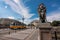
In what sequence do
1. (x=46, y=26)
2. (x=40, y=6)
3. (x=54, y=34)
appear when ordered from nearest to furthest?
1. (x=46, y=26)
2. (x=40, y=6)
3. (x=54, y=34)

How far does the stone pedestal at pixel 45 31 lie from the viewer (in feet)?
16.1

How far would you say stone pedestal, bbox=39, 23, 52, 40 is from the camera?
16.1ft

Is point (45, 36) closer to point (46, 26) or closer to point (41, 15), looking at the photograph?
point (46, 26)

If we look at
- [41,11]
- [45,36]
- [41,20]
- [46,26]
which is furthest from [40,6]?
[45,36]

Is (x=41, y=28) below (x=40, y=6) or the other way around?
below

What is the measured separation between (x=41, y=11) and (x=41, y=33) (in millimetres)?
985

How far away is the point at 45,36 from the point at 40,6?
1383 millimetres

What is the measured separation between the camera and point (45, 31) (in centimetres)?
494

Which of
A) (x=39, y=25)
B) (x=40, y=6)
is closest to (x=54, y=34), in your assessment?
(x=39, y=25)

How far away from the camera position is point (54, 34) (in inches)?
226

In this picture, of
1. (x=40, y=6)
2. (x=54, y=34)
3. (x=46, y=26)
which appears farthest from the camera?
(x=54, y=34)

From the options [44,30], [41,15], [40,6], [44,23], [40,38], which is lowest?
[40,38]

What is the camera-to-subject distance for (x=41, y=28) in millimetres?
4949

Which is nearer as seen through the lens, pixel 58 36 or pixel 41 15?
pixel 41 15
